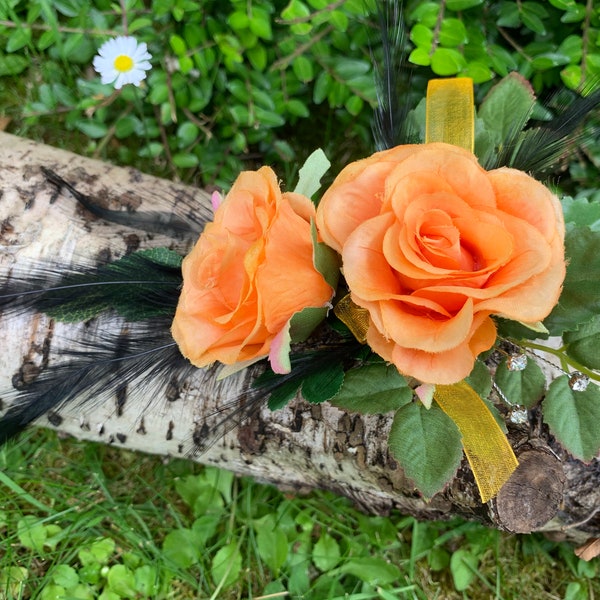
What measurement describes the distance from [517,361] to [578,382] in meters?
0.07

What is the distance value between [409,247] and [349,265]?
55mm

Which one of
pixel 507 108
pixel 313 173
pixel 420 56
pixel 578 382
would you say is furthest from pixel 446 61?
pixel 578 382

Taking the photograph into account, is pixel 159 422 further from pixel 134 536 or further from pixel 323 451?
pixel 134 536

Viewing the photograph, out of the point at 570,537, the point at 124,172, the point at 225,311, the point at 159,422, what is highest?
the point at 225,311

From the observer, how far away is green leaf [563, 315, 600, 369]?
0.70 meters

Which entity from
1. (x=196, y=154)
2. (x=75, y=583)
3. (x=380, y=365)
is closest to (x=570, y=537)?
(x=380, y=365)

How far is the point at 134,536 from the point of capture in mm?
1262

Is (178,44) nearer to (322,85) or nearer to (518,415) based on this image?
(322,85)

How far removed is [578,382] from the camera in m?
0.72

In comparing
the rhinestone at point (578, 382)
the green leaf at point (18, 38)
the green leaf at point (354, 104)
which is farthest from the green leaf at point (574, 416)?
the green leaf at point (18, 38)

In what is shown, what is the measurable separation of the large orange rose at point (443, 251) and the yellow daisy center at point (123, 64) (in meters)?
0.76

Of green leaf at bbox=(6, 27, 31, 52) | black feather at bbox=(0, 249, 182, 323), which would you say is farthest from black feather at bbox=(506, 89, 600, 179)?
green leaf at bbox=(6, 27, 31, 52)

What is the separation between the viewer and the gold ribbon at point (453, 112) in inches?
28.8

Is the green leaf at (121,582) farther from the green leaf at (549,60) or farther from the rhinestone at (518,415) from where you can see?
the green leaf at (549,60)
